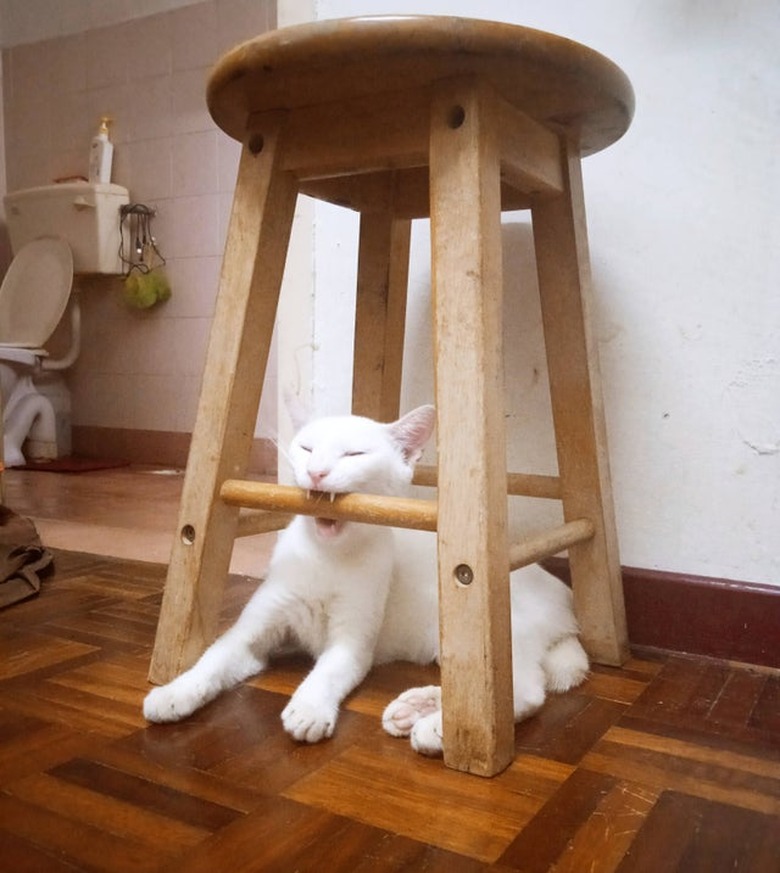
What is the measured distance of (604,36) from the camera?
3.80ft

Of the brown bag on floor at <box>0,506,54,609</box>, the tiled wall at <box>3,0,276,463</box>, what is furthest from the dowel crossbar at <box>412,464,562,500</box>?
the tiled wall at <box>3,0,276,463</box>

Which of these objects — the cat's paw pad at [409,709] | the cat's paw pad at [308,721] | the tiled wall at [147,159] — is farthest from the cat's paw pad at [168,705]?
the tiled wall at [147,159]

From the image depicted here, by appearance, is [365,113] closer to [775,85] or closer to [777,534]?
[775,85]

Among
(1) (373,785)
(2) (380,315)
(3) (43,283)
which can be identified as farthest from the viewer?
(3) (43,283)

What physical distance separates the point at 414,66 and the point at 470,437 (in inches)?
14.0

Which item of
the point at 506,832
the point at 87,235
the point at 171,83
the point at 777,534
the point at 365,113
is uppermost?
the point at 171,83

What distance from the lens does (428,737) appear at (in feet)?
2.60

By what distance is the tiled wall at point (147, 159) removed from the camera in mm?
3217

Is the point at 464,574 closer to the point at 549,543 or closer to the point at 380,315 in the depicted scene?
the point at 549,543

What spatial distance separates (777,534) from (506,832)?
0.63 metres

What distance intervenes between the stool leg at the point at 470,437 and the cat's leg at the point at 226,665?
0.28m

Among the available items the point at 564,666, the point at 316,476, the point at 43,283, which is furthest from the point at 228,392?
the point at 43,283

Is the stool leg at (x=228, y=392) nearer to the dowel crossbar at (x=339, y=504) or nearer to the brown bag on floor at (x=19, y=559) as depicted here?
the dowel crossbar at (x=339, y=504)

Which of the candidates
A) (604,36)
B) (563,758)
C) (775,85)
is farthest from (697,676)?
(604,36)
